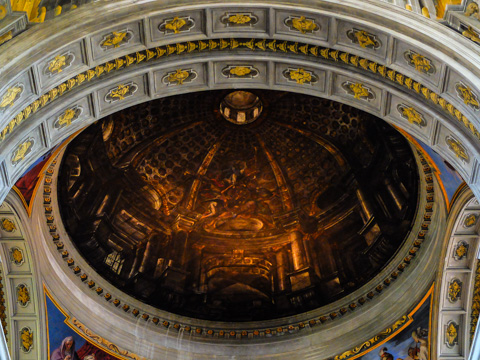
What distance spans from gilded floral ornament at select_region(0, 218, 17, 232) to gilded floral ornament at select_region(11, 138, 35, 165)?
3.79 meters

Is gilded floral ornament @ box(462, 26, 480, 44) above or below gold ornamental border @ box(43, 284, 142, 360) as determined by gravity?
above

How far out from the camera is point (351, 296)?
1775cm

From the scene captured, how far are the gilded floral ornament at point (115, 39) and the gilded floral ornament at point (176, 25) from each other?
1.76 ft

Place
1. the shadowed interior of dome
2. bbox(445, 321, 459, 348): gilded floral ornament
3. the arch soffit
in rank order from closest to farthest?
the arch soffit → bbox(445, 321, 459, 348): gilded floral ornament → the shadowed interior of dome

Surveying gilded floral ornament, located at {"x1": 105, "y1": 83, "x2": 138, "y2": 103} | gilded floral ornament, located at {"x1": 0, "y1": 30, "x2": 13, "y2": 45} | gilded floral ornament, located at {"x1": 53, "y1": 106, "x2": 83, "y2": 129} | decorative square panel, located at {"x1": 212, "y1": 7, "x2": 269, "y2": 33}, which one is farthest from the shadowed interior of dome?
A: gilded floral ornament, located at {"x1": 0, "y1": 30, "x2": 13, "y2": 45}

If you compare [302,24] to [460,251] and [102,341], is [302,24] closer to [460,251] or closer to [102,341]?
[460,251]

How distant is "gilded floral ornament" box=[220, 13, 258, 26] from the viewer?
1248 centimetres

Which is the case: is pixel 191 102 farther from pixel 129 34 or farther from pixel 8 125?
pixel 8 125

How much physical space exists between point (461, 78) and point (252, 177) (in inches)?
368

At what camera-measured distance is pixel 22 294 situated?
1605 cm

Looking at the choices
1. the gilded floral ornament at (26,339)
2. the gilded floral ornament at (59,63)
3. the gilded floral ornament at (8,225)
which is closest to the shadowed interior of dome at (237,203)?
the gilded floral ornament at (8,225)

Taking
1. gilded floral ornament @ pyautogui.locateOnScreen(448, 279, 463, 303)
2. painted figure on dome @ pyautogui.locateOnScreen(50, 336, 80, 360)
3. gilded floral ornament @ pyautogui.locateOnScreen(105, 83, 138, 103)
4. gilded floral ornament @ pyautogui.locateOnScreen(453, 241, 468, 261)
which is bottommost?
gilded floral ornament @ pyautogui.locateOnScreen(448, 279, 463, 303)

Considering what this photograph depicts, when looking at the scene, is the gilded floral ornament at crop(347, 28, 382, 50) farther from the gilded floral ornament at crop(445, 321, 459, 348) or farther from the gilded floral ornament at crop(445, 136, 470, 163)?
the gilded floral ornament at crop(445, 321, 459, 348)

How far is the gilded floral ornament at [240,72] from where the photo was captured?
1336 cm
